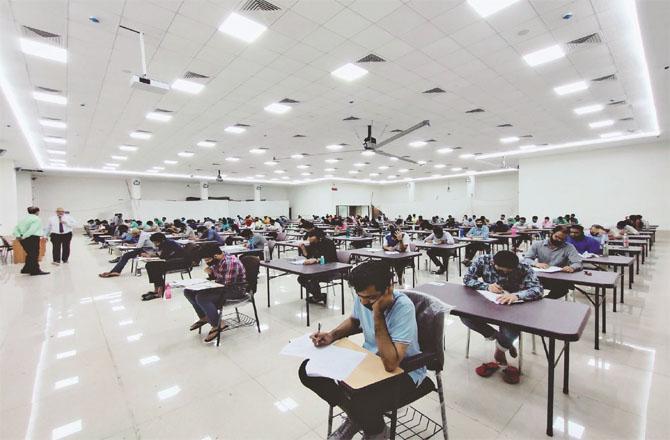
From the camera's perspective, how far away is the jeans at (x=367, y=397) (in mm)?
1415

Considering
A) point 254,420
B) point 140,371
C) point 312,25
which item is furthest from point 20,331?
point 312,25

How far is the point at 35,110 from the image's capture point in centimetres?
745

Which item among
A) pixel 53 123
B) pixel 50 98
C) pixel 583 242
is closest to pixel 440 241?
pixel 583 242

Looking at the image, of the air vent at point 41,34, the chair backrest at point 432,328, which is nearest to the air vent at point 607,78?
the chair backrest at point 432,328

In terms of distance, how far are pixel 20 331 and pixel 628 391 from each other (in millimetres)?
6384

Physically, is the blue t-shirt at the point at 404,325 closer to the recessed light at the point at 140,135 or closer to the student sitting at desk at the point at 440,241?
the student sitting at desk at the point at 440,241

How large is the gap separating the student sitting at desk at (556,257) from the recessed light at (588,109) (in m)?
6.07

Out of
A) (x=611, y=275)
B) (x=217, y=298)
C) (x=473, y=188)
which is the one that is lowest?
(x=217, y=298)

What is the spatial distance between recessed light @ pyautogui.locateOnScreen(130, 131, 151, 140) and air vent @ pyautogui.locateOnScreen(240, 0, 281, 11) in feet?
24.4

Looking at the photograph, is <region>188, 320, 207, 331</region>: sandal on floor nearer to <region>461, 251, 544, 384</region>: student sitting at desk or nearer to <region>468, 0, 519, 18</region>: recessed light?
<region>461, 251, 544, 384</region>: student sitting at desk

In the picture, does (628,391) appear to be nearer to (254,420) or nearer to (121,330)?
(254,420)

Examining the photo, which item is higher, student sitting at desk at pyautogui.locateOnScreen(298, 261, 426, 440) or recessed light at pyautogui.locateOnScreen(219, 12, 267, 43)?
recessed light at pyautogui.locateOnScreen(219, 12, 267, 43)

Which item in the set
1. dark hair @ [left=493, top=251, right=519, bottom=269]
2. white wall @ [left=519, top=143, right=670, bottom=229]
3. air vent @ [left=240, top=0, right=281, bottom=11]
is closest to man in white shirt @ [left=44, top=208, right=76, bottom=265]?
air vent @ [left=240, top=0, right=281, bottom=11]

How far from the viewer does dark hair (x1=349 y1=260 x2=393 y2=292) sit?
61.2 inches
